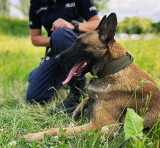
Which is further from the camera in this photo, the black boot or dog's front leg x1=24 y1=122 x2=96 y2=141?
the black boot

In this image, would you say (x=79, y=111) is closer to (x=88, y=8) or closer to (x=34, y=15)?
(x=88, y=8)

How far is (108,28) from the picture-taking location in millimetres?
3178

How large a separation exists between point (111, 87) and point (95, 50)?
341mm

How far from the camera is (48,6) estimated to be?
472cm

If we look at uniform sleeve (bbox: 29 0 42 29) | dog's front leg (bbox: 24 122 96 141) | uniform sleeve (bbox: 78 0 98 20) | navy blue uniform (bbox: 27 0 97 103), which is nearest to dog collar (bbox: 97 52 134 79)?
dog's front leg (bbox: 24 122 96 141)

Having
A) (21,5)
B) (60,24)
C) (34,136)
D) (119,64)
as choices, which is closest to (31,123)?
(34,136)

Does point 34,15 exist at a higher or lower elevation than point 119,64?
higher

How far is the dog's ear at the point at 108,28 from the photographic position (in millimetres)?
3139

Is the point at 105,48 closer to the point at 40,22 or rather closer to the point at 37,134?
the point at 37,134

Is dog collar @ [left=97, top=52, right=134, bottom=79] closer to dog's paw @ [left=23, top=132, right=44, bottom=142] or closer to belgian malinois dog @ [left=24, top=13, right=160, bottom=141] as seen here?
belgian malinois dog @ [left=24, top=13, right=160, bottom=141]

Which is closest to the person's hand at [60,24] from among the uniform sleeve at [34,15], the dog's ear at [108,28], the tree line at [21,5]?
the uniform sleeve at [34,15]

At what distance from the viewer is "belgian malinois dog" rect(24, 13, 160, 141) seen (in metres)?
3.14

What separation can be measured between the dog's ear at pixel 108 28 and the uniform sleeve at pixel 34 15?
1791 millimetres

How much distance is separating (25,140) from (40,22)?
2266 millimetres
